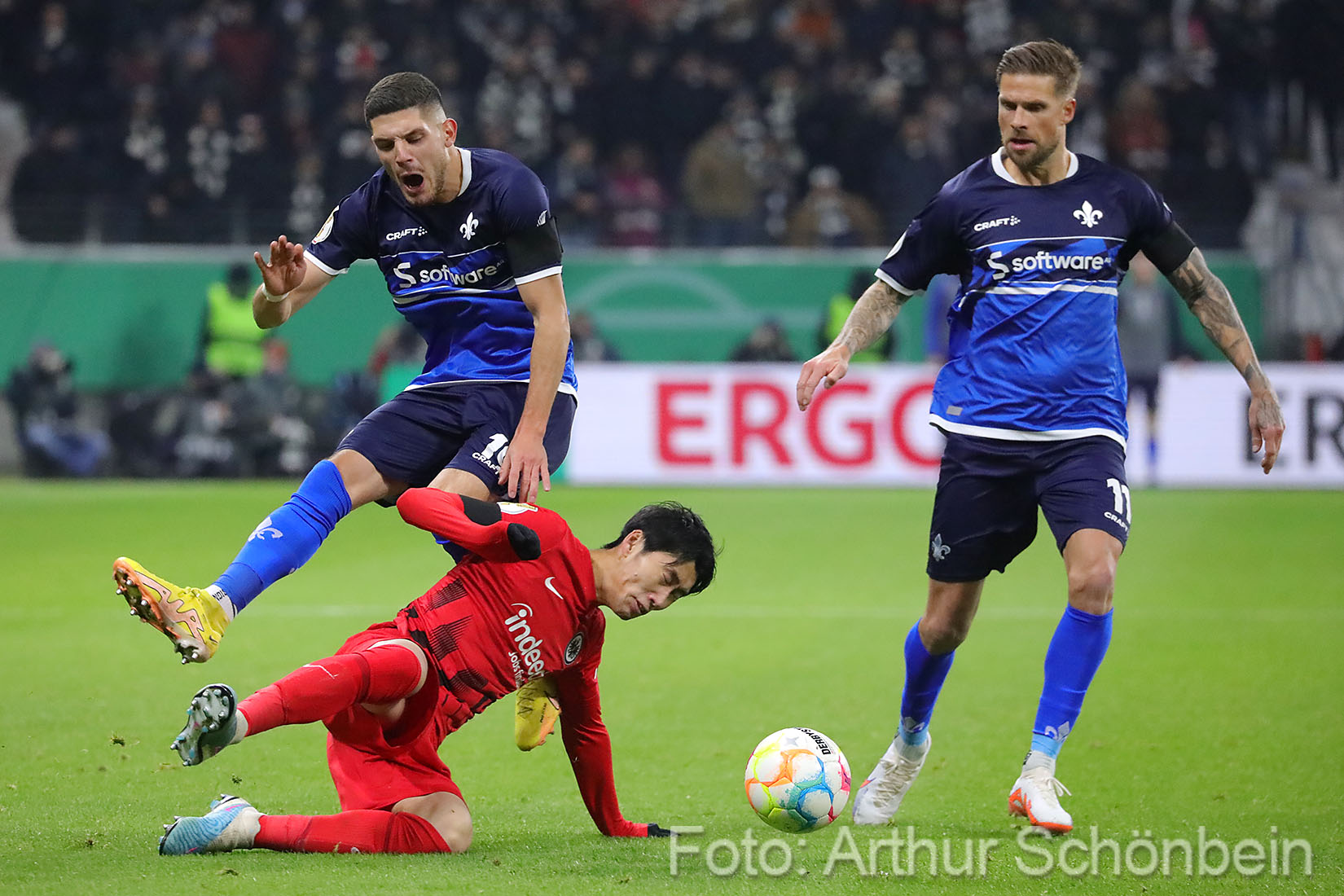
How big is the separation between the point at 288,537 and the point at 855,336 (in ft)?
5.90

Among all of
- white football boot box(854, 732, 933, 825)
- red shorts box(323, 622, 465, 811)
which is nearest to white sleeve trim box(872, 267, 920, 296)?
white football boot box(854, 732, 933, 825)

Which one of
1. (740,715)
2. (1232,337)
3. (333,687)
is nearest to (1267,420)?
(1232,337)

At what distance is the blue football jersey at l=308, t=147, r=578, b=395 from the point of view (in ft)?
15.6

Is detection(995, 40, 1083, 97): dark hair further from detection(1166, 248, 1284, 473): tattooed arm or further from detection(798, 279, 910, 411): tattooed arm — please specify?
detection(798, 279, 910, 411): tattooed arm

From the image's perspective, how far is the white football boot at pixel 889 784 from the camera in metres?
4.76

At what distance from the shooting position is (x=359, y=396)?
49.4 feet

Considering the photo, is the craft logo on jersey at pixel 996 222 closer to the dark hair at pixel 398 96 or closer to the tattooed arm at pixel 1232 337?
the tattooed arm at pixel 1232 337

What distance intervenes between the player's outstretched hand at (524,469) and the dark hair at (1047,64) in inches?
67.6

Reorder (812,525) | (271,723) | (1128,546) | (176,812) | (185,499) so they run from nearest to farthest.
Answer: (271,723) → (176,812) → (1128,546) → (812,525) → (185,499)

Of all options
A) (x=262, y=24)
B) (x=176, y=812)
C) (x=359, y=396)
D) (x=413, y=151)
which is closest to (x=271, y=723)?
(x=176, y=812)

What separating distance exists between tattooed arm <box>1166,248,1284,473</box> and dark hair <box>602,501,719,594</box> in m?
1.69

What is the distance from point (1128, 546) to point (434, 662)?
781cm

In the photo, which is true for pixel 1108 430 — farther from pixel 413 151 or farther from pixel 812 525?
pixel 812 525

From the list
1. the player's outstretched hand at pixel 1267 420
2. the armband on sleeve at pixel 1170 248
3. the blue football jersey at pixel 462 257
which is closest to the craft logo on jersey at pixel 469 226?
the blue football jersey at pixel 462 257
